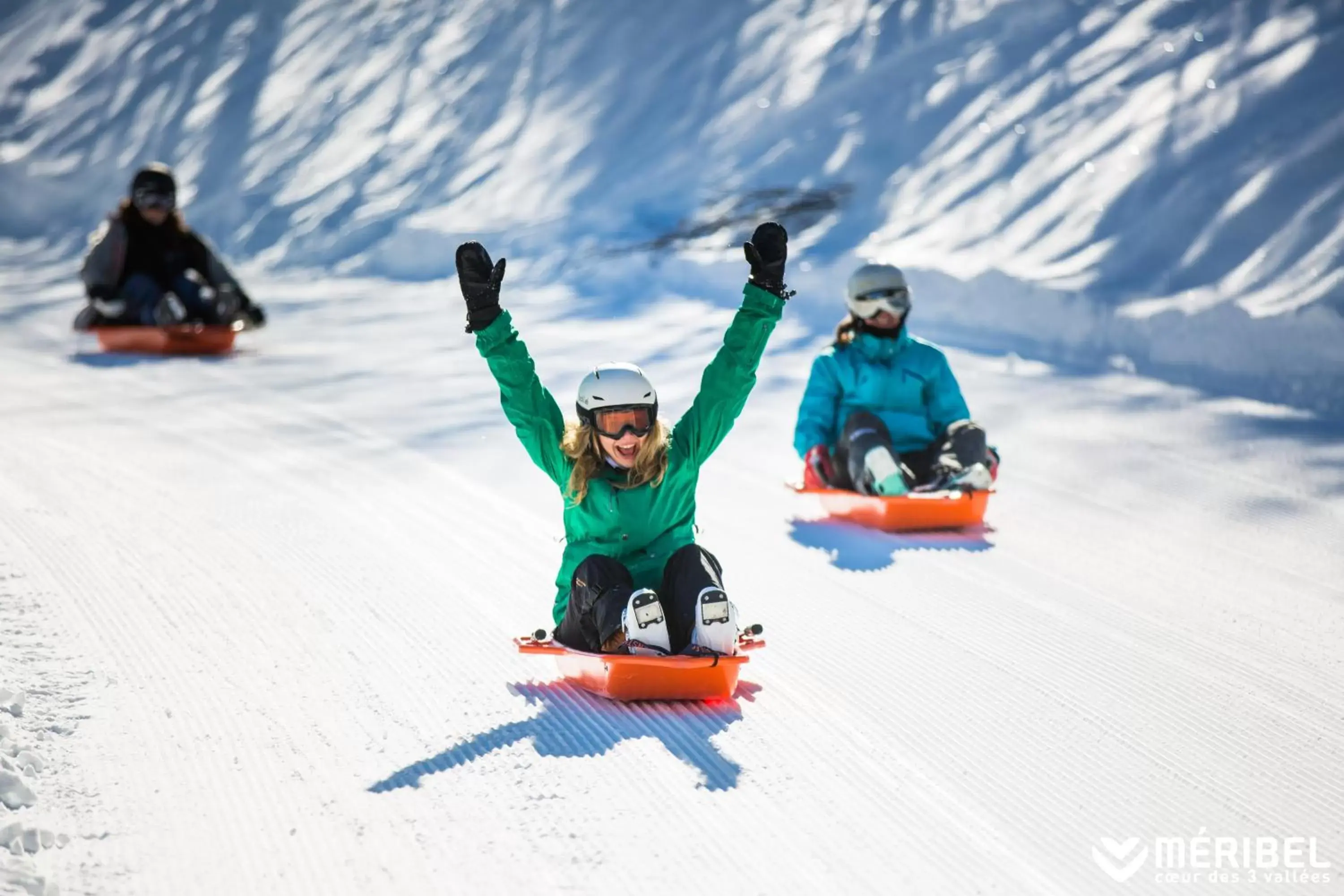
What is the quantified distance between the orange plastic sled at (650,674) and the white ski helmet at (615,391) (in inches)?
23.0

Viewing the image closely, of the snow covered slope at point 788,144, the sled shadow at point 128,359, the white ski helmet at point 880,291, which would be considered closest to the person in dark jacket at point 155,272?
the sled shadow at point 128,359

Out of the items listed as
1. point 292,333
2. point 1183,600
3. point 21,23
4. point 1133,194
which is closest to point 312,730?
point 1183,600

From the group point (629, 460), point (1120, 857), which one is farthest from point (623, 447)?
point (1120, 857)

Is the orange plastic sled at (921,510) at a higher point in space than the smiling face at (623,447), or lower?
lower

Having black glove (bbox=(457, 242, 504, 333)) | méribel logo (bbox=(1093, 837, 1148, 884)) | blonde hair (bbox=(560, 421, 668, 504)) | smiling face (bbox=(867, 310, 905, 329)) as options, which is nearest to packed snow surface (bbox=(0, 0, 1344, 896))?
méribel logo (bbox=(1093, 837, 1148, 884))

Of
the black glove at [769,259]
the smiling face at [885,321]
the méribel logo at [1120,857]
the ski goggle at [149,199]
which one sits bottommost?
the méribel logo at [1120,857]

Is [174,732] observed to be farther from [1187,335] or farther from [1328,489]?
[1187,335]

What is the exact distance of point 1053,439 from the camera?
6.27 meters

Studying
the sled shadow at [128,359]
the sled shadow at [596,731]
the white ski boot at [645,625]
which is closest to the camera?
the sled shadow at [596,731]

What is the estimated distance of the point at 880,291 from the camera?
210 inches

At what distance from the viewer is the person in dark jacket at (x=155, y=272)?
28.7 feet

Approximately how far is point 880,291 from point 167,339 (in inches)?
206

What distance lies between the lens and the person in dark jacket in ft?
28.7

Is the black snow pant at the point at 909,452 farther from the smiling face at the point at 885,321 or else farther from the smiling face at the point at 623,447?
the smiling face at the point at 623,447
